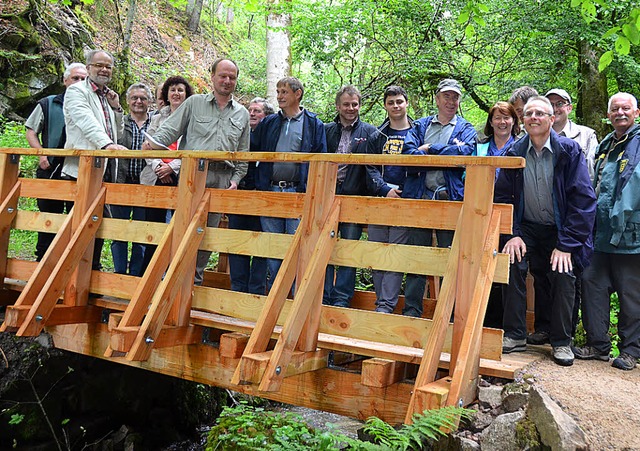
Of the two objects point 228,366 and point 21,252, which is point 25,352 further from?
point 21,252

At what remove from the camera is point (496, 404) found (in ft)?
11.4

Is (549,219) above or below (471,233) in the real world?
above

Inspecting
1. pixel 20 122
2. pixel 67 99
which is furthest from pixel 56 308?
pixel 20 122

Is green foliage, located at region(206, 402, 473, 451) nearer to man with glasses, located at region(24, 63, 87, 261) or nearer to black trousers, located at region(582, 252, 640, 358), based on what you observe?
black trousers, located at region(582, 252, 640, 358)

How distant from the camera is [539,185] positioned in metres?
4.61

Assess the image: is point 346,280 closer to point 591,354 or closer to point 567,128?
point 591,354

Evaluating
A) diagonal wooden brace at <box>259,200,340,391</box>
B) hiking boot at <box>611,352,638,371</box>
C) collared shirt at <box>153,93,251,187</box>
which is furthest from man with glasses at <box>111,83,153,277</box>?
hiking boot at <box>611,352,638,371</box>

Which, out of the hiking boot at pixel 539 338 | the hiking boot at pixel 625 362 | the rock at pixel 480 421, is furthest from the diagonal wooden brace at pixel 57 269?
the hiking boot at pixel 625 362

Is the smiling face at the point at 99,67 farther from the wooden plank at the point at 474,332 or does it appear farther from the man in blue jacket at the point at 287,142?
the wooden plank at the point at 474,332

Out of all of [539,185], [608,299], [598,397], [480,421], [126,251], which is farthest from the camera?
[126,251]

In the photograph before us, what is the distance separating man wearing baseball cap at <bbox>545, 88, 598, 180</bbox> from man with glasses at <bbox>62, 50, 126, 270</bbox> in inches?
159

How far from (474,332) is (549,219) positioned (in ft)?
5.62

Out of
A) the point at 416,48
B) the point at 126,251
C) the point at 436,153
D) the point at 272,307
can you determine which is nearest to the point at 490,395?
the point at 272,307

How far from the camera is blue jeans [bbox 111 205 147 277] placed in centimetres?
599
